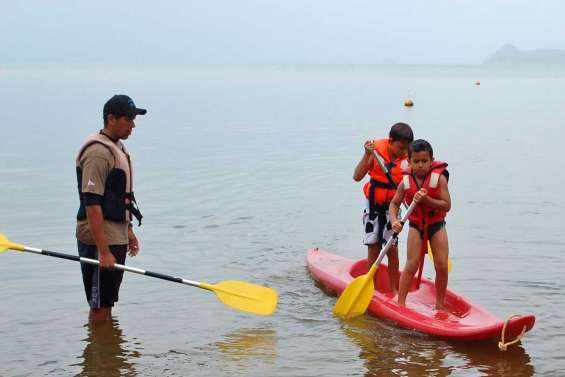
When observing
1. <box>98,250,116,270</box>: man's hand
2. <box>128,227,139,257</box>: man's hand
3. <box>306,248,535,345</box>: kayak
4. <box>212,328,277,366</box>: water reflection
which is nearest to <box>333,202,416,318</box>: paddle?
<box>306,248,535,345</box>: kayak

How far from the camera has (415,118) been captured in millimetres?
35156

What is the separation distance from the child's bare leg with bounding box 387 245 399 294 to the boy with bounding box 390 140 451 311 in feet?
1.89

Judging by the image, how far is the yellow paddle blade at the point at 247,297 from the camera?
7309mm

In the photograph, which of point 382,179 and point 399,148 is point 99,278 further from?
point 399,148

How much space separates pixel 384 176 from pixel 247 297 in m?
1.64

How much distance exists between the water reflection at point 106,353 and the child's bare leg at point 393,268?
8.27ft

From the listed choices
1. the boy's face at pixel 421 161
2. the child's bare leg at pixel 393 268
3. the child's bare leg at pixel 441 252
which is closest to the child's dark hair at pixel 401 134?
the boy's face at pixel 421 161

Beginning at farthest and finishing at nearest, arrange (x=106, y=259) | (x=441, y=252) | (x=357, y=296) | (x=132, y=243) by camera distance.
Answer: (x=357, y=296)
(x=441, y=252)
(x=132, y=243)
(x=106, y=259)

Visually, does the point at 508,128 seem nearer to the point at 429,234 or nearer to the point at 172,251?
the point at 172,251

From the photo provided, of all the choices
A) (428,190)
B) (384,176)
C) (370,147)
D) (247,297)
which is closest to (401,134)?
(370,147)

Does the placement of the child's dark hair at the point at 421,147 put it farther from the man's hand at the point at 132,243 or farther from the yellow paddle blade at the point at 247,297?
the man's hand at the point at 132,243

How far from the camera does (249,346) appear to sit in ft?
23.7

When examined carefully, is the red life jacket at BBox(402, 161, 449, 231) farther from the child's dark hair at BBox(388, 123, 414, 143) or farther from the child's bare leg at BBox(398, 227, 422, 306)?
the child's dark hair at BBox(388, 123, 414, 143)

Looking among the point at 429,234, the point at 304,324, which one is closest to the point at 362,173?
the point at 429,234
